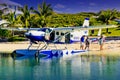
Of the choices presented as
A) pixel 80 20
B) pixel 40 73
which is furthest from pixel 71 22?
pixel 40 73

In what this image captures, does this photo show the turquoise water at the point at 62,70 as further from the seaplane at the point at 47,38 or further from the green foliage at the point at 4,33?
the green foliage at the point at 4,33

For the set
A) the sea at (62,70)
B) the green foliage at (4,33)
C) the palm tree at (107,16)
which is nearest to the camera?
the sea at (62,70)

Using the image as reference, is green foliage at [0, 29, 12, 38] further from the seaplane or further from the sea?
the sea

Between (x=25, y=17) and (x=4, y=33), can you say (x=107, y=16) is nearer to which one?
(x=25, y=17)

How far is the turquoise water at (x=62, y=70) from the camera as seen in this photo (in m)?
18.7

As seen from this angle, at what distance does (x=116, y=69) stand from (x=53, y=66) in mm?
4104

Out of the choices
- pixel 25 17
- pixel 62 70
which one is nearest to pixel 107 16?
pixel 25 17

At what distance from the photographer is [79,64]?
2411cm

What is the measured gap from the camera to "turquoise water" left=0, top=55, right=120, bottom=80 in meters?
18.7

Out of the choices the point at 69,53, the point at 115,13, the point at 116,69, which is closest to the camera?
the point at 116,69

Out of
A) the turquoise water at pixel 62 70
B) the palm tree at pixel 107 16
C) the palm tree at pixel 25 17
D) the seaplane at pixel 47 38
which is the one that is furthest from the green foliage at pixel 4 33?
the turquoise water at pixel 62 70

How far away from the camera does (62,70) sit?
2133 centimetres

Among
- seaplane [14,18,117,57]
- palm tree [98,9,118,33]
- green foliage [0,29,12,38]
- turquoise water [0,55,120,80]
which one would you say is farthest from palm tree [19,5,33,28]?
turquoise water [0,55,120,80]

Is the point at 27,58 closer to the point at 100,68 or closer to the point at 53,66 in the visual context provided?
the point at 53,66
